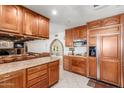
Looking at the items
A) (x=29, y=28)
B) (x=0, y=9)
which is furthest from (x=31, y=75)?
(x=0, y=9)

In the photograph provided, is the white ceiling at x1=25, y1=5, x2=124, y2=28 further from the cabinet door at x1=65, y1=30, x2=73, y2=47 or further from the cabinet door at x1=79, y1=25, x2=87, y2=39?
the cabinet door at x1=65, y1=30, x2=73, y2=47

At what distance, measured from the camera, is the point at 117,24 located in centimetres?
288

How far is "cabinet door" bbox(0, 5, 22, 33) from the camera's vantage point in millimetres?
1878

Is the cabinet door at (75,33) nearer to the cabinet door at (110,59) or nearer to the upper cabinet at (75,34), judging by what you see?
the upper cabinet at (75,34)

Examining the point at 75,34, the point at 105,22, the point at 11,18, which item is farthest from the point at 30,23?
the point at 75,34

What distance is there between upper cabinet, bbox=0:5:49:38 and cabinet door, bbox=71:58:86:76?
187 cm

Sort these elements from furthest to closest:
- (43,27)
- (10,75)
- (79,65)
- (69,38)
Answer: (69,38) → (79,65) → (43,27) → (10,75)

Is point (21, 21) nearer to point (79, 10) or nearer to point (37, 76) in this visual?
point (37, 76)

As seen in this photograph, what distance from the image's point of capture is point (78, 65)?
4.17 metres

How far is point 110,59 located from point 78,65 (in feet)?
4.84

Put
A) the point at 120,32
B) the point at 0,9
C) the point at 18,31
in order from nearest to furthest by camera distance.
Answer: the point at 0,9
the point at 18,31
the point at 120,32

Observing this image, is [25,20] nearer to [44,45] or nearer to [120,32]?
[120,32]

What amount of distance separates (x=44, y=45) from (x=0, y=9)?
201 inches

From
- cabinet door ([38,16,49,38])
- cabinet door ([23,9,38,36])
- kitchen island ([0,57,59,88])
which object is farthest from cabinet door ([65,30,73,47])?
cabinet door ([23,9,38,36])
